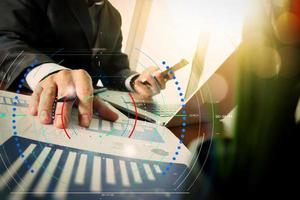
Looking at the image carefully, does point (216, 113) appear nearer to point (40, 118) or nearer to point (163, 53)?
point (163, 53)

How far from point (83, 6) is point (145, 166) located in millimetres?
246

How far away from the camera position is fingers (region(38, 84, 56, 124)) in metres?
0.39

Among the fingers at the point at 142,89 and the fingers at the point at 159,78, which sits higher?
the fingers at the point at 159,78

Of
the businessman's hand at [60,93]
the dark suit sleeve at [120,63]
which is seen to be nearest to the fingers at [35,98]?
the businessman's hand at [60,93]

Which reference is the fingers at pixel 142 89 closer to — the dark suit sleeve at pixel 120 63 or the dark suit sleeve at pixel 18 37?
the dark suit sleeve at pixel 120 63

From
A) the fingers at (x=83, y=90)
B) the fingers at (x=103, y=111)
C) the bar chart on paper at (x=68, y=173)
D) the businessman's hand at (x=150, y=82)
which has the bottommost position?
the bar chart on paper at (x=68, y=173)

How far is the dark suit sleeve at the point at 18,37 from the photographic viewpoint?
1.35 feet

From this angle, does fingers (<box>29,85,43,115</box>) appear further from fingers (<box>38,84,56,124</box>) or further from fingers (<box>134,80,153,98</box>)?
fingers (<box>134,80,153,98</box>)

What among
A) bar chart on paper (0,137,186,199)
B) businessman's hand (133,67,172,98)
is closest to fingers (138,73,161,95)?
businessman's hand (133,67,172,98)

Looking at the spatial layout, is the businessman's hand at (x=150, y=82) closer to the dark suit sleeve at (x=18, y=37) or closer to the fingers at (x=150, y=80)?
the fingers at (x=150, y=80)

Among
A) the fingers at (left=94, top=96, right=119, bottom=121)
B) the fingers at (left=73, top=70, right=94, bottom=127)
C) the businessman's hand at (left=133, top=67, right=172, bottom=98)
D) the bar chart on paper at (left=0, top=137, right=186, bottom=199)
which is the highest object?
the businessman's hand at (left=133, top=67, right=172, bottom=98)

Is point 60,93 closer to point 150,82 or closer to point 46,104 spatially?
point 46,104

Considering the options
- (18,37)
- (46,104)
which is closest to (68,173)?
(46,104)

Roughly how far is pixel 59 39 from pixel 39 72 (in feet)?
0.18
